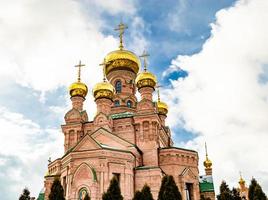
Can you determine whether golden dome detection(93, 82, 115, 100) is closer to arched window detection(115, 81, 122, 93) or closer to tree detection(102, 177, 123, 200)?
arched window detection(115, 81, 122, 93)

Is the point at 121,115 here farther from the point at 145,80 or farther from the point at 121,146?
the point at 121,146

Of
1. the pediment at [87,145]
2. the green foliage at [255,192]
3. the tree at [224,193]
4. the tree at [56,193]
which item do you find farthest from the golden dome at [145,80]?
the tree at [56,193]

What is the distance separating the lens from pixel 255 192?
18.2 metres

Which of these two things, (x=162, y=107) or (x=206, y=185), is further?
(x=162, y=107)

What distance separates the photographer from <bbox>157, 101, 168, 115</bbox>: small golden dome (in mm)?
36188

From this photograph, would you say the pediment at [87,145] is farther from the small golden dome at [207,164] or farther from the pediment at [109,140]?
the small golden dome at [207,164]

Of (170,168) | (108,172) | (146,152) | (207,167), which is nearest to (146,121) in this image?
(146,152)

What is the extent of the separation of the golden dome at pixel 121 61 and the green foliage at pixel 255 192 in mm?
17223

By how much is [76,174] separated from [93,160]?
1.36 meters

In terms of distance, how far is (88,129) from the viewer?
92.3 feet

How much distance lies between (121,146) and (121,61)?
10.5 meters

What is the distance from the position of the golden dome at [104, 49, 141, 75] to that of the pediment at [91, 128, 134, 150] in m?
8.93

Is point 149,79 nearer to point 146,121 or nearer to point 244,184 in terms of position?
point 146,121

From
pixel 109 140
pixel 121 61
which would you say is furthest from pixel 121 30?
pixel 109 140
